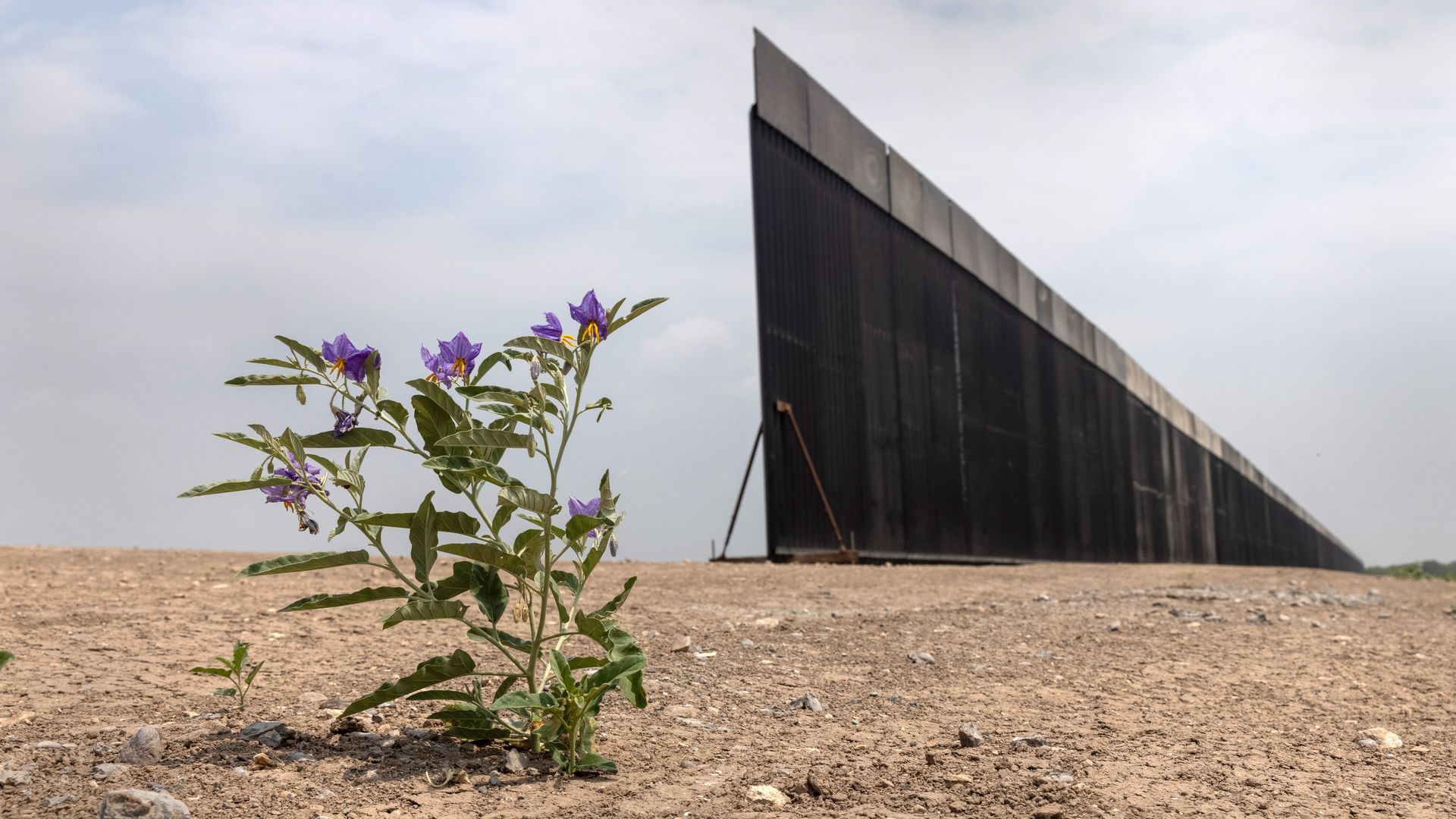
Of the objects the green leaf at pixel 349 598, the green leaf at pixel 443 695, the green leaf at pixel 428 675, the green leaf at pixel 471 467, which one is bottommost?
the green leaf at pixel 443 695

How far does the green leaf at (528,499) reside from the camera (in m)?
1.97

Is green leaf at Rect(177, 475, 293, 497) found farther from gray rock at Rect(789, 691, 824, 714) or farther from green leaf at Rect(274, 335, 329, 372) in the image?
gray rock at Rect(789, 691, 824, 714)

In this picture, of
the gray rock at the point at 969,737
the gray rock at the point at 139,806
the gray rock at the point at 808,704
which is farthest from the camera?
the gray rock at the point at 808,704

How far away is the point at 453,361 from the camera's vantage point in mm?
2100

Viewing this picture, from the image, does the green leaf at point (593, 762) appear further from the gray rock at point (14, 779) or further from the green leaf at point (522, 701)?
the gray rock at point (14, 779)

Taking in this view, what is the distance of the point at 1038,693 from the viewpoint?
9.92 ft

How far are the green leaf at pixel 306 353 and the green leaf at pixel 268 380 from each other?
28 millimetres

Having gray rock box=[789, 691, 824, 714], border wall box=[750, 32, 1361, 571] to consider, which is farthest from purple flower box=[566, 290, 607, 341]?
border wall box=[750, 32, 1361, 571]

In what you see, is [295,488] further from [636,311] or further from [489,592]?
[636,311]

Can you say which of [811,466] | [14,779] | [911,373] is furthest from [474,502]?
[911,373]

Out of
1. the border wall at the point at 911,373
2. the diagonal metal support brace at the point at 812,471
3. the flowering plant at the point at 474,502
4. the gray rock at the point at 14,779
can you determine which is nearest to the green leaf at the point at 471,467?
the flowering plant at the point at 474,502

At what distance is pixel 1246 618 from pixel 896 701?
288cm

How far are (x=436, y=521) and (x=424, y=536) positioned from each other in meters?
0.04

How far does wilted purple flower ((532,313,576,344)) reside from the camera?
6.64 feet
